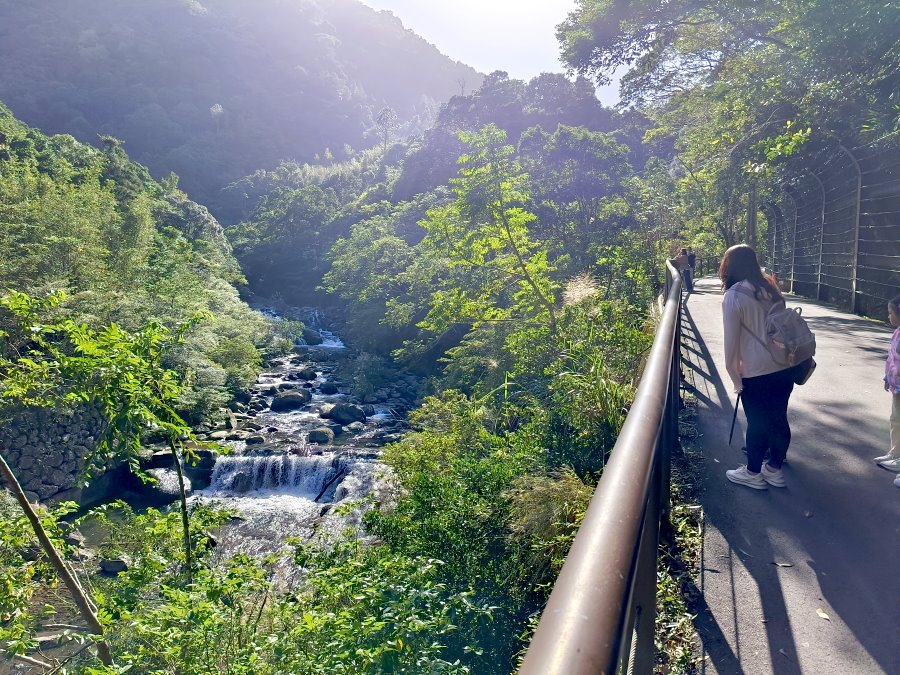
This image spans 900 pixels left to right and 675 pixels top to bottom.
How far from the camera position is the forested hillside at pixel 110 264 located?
18.8 meters

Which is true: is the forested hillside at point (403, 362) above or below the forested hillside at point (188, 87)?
below

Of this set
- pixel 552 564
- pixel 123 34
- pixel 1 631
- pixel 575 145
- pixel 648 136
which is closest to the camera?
pixel 552 564

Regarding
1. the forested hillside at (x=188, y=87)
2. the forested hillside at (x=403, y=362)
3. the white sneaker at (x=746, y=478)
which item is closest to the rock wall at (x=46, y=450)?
the forested hillside at (x=403, y=362)

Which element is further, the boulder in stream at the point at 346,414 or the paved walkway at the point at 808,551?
the boulder in stream at the point at 346,414

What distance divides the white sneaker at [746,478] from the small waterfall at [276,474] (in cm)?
1412

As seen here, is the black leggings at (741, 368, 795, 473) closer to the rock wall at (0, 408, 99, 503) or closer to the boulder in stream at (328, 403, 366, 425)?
the rock wall at (0, 408, 99, 503)

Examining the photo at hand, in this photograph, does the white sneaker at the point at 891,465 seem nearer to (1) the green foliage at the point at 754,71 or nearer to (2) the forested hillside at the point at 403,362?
(2) the forested hillside at the point at 403,362

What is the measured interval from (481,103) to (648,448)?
69.9 meters

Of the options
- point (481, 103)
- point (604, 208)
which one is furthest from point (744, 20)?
point (481, 103)

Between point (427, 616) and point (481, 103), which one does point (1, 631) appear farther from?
point (481, 103)

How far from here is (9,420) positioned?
14.9m

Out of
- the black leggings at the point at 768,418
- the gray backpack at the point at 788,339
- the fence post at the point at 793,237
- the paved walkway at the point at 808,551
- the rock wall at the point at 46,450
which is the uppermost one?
the fence post at the point at 793,237

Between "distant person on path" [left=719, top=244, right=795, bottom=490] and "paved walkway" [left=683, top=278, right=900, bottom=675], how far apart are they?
0.52 ft

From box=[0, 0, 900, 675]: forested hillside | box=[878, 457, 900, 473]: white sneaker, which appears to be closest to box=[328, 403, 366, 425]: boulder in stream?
box=[0, 0, 900, 675]: forested hillside
